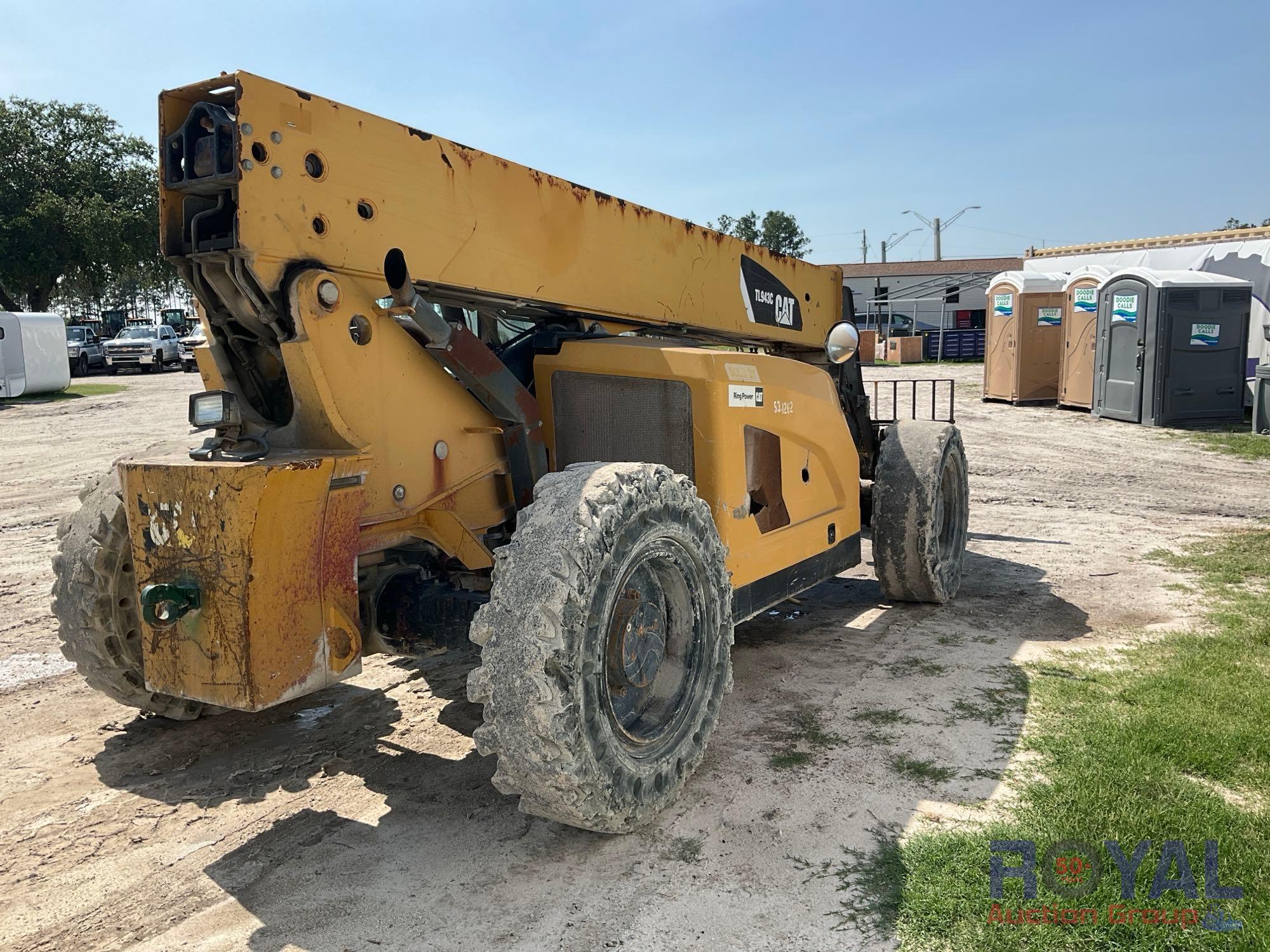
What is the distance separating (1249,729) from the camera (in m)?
4.34

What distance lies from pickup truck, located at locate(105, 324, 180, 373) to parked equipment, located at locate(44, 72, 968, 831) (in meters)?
34.9

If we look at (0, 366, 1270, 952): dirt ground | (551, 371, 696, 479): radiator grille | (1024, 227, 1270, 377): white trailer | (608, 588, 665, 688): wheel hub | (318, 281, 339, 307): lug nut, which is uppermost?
(1024, 227, 1270, 377): white trailer

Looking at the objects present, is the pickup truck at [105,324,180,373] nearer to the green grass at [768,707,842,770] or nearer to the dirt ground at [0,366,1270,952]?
the dirt ground at [0,366,1270,952]

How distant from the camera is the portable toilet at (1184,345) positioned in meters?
17.2

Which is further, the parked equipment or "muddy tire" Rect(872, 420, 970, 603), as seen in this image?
"muddy tire" Rect(872, 420, 970, 603)

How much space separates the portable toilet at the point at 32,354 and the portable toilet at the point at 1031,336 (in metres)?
23.5

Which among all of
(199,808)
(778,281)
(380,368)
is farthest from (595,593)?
(778,281)

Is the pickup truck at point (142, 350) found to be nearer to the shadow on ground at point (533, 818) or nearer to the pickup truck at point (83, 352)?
the pickup truck at point (83, 352)

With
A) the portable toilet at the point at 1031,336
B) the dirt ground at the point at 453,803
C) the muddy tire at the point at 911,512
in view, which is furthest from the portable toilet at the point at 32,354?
the muddy tire at the point at 911,512

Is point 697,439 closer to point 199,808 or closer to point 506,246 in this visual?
point 506,246

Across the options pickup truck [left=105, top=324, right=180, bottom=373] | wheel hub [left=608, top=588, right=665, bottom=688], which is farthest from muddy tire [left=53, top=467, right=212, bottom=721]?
pickup truck [left=105, top=324, right=180, bottom=373]

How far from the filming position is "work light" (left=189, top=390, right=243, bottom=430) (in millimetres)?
3293

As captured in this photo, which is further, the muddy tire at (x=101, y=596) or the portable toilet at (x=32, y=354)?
the portable toilet at (x=32, y=354)

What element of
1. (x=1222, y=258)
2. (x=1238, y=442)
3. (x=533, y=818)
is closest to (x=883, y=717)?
(x=533, y=818)
